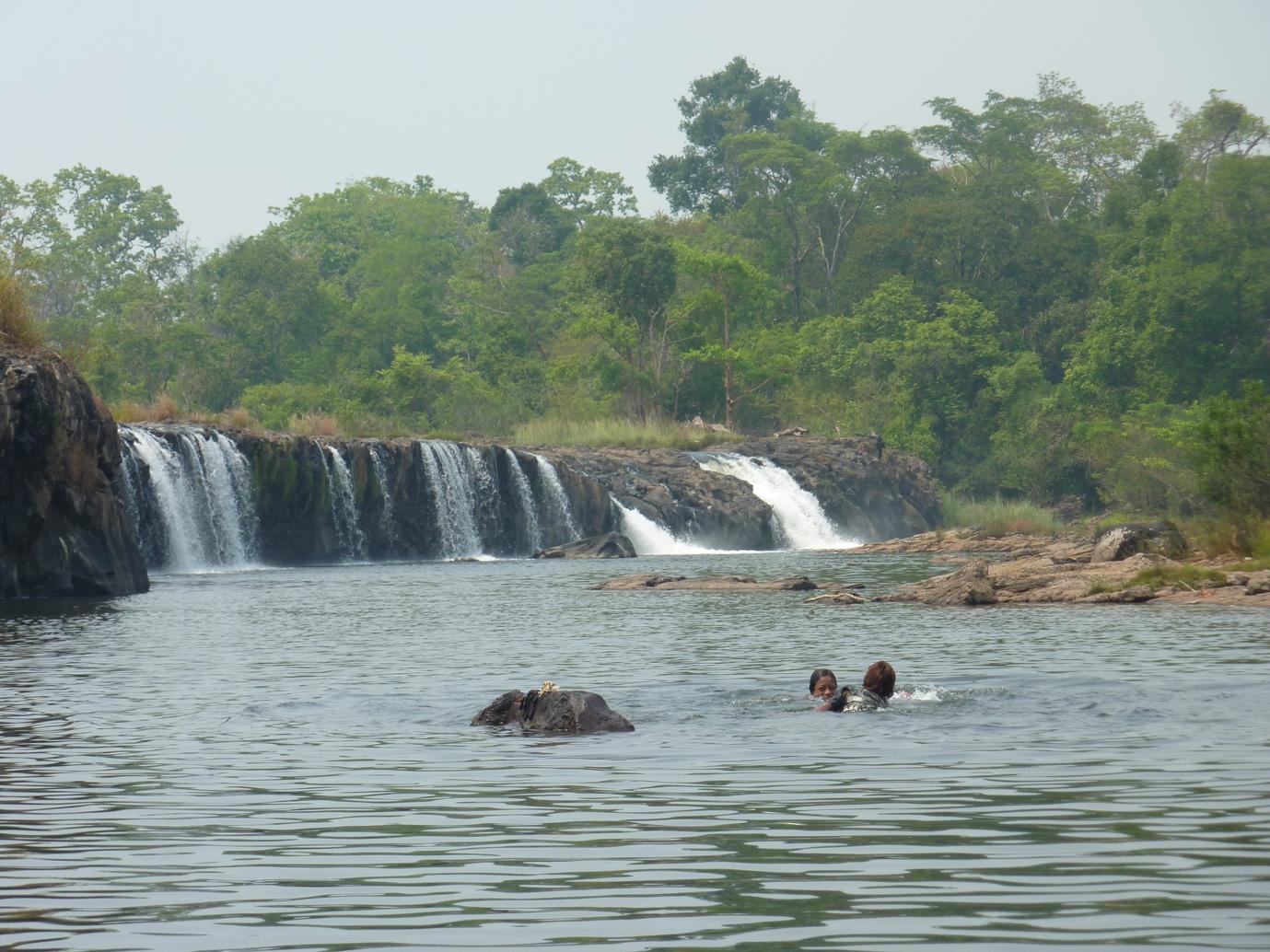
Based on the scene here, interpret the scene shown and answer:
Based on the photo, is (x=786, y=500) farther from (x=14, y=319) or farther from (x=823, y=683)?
(x=823, y=683)

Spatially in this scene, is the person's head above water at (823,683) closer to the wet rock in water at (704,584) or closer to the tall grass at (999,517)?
the wet rock in water at (704,584)

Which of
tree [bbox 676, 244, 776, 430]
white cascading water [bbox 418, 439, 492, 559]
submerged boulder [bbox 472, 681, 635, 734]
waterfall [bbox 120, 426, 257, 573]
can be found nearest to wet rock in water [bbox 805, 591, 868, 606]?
submerged boulder [bbox 472, 681, 635, 734]

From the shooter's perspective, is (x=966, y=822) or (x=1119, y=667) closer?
(x=966, y=822)

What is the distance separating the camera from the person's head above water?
59.6ft

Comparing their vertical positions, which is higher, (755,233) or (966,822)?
(755,233)

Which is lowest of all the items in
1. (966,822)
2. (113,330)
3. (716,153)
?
(966,822)

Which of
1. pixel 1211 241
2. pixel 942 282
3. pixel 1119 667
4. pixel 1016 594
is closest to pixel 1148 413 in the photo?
pixel 1211 241

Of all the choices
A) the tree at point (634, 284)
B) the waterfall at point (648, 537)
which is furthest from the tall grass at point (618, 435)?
the tree at point (634, 284)

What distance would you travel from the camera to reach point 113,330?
9362 centimetres

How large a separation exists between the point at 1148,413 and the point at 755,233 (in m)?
34.0

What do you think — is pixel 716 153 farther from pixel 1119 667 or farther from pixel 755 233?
pixel 1119 667

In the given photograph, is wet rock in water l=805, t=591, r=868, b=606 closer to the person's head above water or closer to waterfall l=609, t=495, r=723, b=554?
the person's head above water

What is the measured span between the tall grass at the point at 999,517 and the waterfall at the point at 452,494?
731 inches

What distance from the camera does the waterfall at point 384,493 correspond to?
59.5 m
